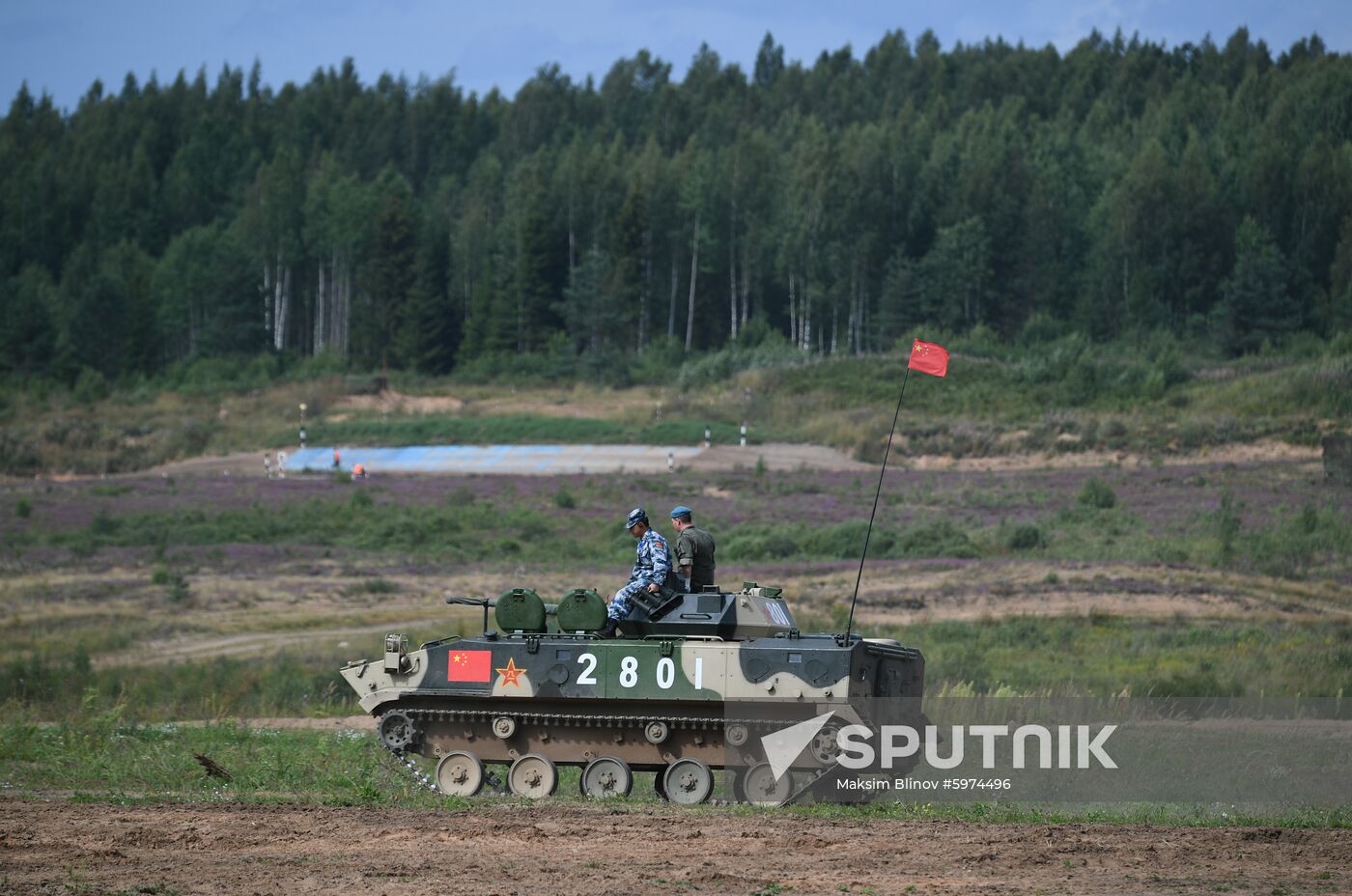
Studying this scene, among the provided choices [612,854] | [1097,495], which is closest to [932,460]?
[1097,495]

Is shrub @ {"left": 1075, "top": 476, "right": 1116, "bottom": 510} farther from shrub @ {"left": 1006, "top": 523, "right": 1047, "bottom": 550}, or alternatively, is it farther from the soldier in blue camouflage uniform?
the soldier in blue camouflage uniform

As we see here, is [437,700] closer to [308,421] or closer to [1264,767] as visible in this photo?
[1264,767]

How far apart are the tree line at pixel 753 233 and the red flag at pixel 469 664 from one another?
2572 inches

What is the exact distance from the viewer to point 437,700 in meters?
16.8

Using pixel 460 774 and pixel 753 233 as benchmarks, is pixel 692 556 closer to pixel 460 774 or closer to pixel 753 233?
pixel 460 774

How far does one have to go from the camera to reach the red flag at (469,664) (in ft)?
54.3

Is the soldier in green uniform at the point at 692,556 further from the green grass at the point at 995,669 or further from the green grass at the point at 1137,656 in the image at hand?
the green grass at the point at 1137,656

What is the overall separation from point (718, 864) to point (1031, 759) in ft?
21.4

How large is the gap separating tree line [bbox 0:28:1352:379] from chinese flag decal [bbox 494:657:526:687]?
65.5m

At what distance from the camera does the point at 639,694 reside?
52.5ft

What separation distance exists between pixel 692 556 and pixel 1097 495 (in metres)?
30.2

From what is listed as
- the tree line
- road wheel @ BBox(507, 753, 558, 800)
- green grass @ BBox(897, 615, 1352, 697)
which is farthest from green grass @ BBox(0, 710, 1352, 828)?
the tree line

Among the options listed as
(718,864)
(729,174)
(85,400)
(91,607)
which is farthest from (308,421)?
(718,864)

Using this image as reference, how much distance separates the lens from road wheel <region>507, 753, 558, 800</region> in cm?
1642
